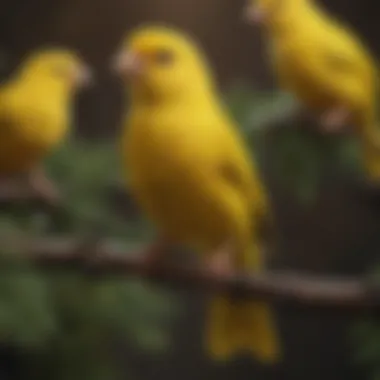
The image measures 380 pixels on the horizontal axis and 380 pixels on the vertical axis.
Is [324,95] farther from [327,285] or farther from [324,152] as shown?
[327,285]

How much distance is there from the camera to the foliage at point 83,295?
4.33 ft

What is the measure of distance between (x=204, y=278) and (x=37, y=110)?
286 millimetres

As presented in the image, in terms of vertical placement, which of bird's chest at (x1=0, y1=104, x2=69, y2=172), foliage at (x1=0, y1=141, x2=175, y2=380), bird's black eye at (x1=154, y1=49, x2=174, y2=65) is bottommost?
foliage at (x1=0, y1=141, x2=175, y2=380)

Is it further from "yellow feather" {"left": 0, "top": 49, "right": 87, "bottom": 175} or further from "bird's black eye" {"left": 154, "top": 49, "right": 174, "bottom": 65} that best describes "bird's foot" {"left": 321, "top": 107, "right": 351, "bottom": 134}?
"yellow feather" {"left": 0, "top": 49, "right": 87, "bottom": 175}

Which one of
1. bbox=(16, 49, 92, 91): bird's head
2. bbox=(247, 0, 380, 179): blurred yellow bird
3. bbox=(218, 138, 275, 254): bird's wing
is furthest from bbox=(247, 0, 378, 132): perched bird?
bbox=(16, 49, 92, 91): bird's head

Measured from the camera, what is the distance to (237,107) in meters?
1.37

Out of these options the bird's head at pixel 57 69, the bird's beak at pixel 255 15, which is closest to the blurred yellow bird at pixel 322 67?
the bird's beak at pixel 255 15

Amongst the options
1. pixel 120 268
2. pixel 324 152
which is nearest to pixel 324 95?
pixel 324 152

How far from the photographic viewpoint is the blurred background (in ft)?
4.38

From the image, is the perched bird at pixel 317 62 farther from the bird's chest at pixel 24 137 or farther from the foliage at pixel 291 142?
the bird's chest at pixel 24 137

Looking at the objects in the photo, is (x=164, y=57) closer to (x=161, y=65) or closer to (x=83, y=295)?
(x=161, y=65)

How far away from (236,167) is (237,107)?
9 cm

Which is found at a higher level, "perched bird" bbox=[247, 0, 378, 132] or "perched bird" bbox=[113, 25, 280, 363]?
"perched bird" bbox=[247, 0, 378, 132]

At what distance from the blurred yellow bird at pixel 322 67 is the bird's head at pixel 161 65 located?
0.31 ft
